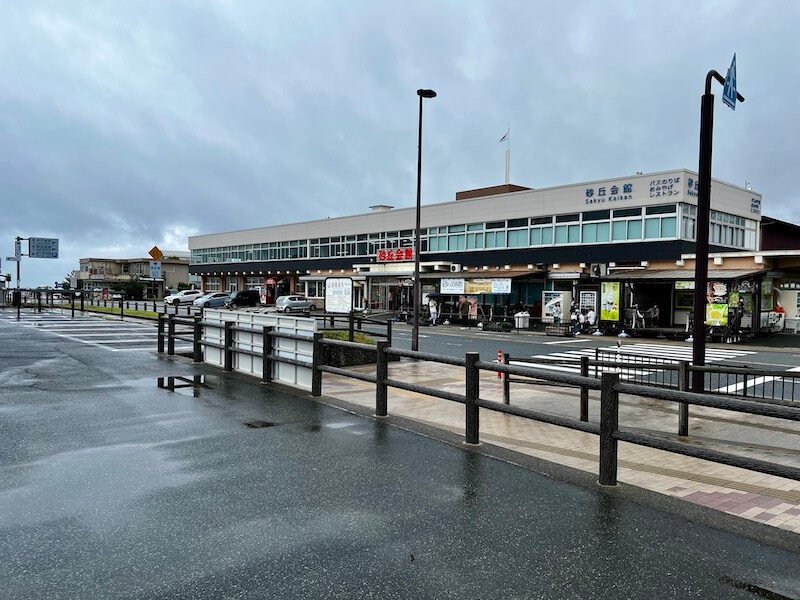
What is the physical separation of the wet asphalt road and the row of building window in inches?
1407

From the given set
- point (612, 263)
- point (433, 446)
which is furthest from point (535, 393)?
point (612, 263)

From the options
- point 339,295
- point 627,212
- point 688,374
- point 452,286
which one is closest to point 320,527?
point 688,374

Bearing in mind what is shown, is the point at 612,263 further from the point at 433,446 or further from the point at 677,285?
the point at 433,446

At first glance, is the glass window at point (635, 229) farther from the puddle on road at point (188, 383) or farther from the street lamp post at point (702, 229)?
the puddle on road at point (188, 383)

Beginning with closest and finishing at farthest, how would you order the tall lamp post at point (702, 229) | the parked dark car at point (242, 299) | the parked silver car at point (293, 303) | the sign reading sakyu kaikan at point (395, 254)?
the tall lamp post at point (702, 229) → the parked silver car at point (293, 303) → the sign reading sakyu kaikan at point (395, 254) → the parked dark car at point (242, 299)

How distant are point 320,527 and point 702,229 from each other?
32.7 ft

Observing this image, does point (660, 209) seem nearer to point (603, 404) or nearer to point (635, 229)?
point (635, 229)

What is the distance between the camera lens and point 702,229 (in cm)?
1141

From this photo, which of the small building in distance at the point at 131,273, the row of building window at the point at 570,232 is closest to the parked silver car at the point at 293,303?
the row of building window at the point at 570,232

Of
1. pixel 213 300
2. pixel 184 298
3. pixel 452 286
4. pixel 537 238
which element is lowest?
pixel 213 300

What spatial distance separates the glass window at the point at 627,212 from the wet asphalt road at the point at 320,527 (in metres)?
36.4

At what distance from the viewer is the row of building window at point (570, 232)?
3806 centimetres

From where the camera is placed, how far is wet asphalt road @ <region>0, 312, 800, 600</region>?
360 centimetres

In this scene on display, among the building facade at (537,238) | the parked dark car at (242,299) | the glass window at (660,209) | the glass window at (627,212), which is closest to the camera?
the glass window at (660,209)
